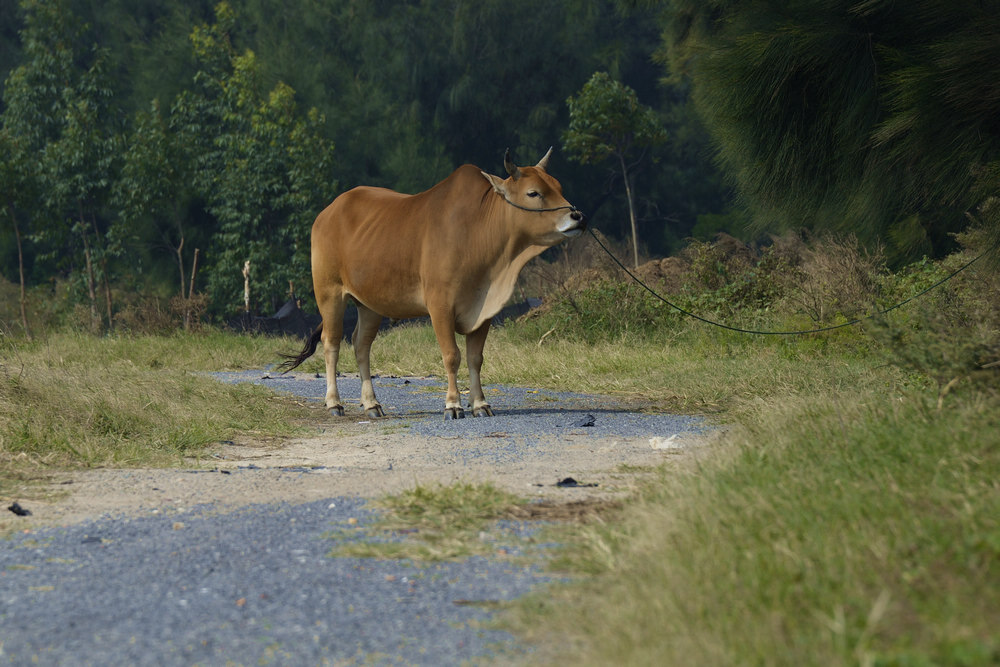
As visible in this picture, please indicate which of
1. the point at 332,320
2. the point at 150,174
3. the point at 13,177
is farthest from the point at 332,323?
the point at 150,174

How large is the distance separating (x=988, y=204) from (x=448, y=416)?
4.19 metres

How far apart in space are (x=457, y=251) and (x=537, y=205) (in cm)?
74

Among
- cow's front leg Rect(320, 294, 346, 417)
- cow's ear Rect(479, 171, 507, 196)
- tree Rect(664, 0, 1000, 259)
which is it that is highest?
tree Rect(664, 0, 1000, 259)

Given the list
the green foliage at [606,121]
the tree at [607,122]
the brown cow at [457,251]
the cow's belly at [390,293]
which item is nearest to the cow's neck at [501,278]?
the brown cow at [457,251]

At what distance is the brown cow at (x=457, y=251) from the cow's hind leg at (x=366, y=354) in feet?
0.05

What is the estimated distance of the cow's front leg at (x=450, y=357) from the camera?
8.59 metres

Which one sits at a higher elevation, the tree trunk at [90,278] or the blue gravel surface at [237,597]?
the blue gravel surface at [237,597]

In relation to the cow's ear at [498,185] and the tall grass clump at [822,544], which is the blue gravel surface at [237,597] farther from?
the cow's ear at [498,185]

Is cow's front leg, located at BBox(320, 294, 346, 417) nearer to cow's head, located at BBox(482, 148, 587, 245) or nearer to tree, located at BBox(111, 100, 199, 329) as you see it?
cow's head, located at BBox(482, 148, 587, 245)

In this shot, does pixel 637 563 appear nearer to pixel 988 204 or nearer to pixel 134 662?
pixel 134 662

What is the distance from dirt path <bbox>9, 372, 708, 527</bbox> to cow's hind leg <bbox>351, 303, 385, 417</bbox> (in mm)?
195

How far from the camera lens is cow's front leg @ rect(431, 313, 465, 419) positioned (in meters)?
8.59

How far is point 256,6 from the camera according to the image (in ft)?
115

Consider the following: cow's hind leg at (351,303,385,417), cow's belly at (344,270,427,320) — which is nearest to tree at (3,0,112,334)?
cow's hind leg at (351,303,385,417)
